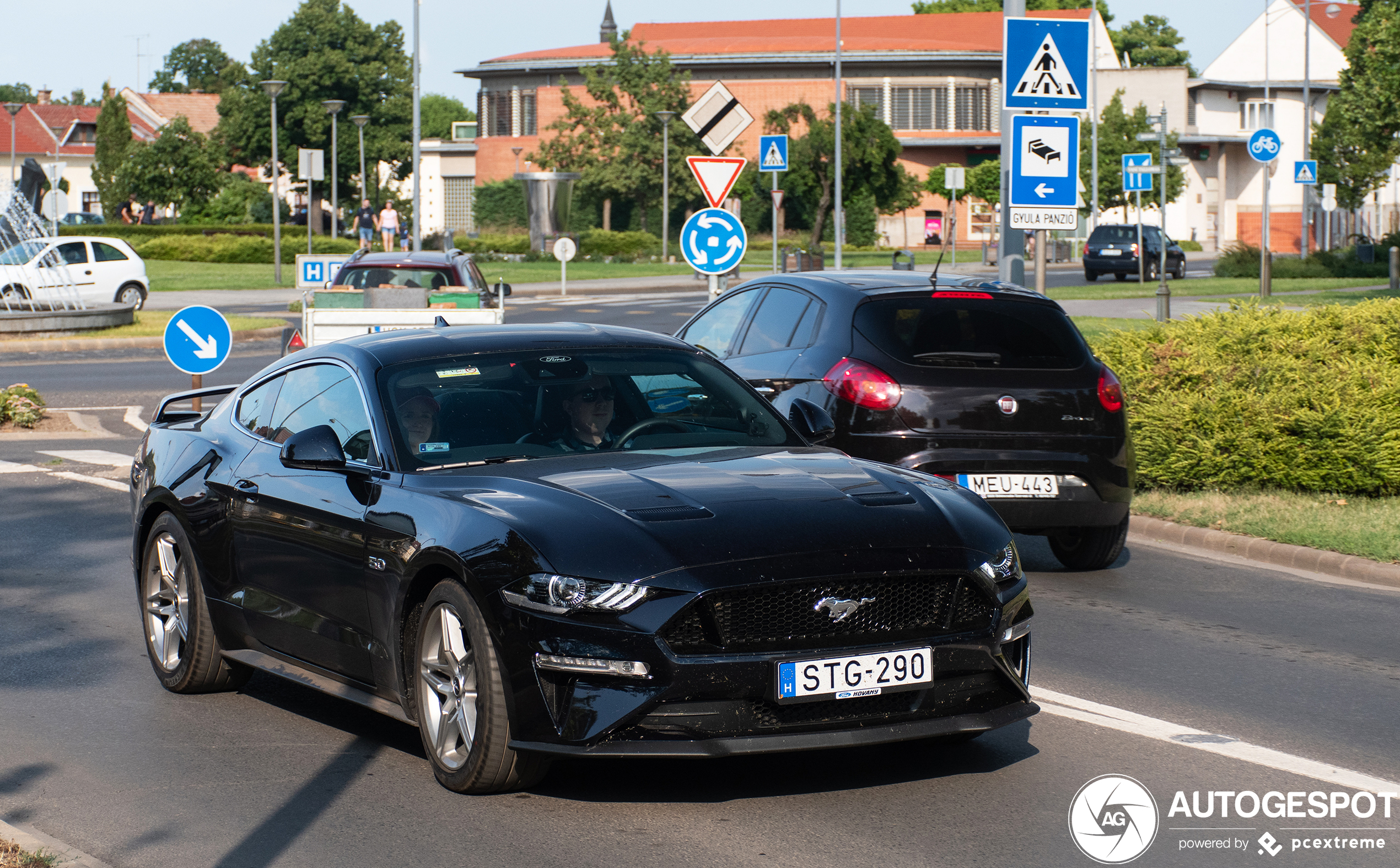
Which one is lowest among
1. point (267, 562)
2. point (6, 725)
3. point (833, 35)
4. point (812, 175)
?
point (6, 725)

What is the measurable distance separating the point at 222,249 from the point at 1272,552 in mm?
53580

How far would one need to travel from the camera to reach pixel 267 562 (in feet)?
21.1

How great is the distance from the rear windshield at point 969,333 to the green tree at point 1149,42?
110394 mm

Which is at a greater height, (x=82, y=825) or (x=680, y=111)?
(x=680, y=111)

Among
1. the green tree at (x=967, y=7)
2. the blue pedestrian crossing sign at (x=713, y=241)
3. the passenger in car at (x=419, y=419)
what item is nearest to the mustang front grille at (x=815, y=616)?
the passenger in car at (x=419, y=419)

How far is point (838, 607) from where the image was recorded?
5.05 meters

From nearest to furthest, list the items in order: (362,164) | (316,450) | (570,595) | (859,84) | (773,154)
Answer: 1. (570,595)
2. (316,450)
3. (773,154)
4. (362,164)
5. (859,84)

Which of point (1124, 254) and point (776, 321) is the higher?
point (1124, 254)

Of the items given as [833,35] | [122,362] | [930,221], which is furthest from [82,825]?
[833,35]

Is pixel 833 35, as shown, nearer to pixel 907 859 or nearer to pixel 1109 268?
pixel 1109 268

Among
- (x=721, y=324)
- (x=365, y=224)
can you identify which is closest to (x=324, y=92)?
(x=365, y=224)

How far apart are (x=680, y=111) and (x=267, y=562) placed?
68.7 m

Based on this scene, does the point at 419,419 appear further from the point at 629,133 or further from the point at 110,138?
the point at 110,138

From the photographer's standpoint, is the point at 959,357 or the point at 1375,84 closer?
the point at 959,357
